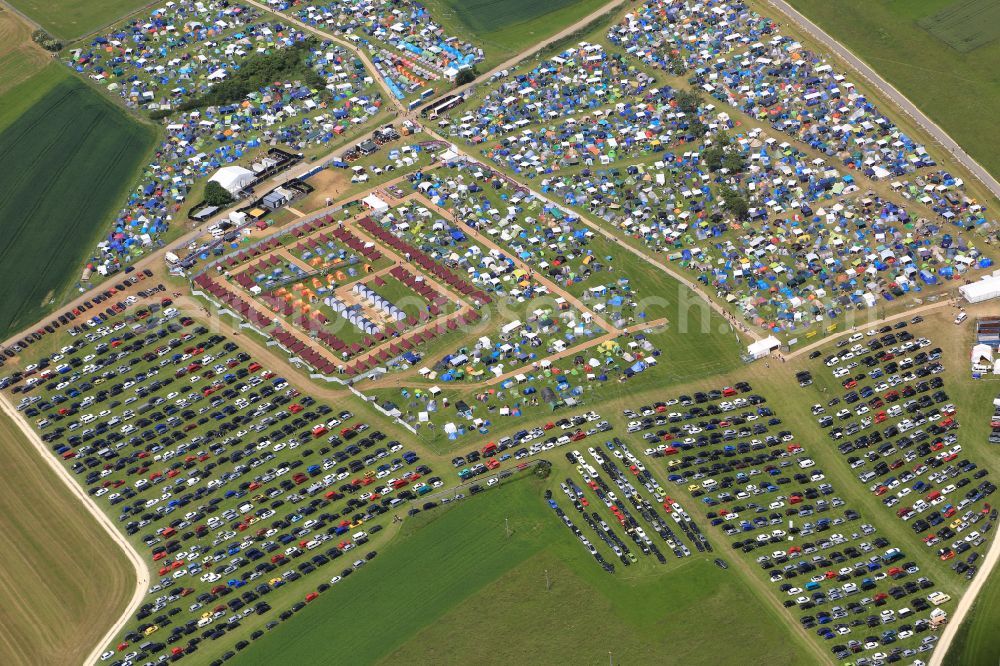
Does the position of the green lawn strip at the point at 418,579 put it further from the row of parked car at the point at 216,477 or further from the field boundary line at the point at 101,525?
the field boundary line at the point at 101,525

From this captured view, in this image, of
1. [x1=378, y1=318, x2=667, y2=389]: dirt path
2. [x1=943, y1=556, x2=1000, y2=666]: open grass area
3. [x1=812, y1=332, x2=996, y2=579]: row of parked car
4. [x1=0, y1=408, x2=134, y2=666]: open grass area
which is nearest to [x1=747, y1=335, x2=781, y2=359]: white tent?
[x1=812, y1=332, x2=996, y2=579]: row of parked car

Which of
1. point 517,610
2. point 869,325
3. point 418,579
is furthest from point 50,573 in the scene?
point 869,325

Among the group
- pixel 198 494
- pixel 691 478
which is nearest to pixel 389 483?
pixel 198 494

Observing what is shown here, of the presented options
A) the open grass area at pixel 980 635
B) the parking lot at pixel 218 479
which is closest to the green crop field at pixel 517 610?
the parking lot at pixel 218 479

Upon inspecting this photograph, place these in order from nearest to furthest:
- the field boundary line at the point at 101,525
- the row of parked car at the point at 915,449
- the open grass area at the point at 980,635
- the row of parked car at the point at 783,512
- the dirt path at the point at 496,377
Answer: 1. the open grass area at the point at 980,635
2. the row of parked car at the point at 783,512
3. the field boundary line at the point at 101,525
4. the row of parked car at the point at 915,449
5. the dirt path at the point at 496,377

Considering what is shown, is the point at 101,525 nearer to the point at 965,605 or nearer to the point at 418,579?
the point at 418,579
